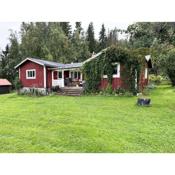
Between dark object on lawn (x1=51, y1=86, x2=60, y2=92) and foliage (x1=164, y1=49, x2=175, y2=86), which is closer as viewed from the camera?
foliage (x1=164, y1=49, x2=175, y2=86)

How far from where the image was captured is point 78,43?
1399 inches

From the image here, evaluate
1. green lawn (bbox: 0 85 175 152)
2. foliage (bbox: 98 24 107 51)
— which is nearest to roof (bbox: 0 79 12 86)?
green lawn (bbox: 0 85 175 152)

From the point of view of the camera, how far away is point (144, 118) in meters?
8.55

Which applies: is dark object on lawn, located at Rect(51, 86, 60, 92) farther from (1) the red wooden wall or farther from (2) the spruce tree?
(2) the spruce tree

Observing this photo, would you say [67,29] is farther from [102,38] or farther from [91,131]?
[91,131]

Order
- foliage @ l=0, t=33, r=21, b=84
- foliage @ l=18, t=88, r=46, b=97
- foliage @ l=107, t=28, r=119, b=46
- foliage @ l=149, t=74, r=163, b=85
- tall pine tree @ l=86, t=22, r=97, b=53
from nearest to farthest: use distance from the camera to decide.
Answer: foliage @ l=18, t=88, r=46, b=97
foliage @ l=0, t=33, r=21, b=84
foliage @ l=149, t=74, r=163, b=85
foliage @ l=107, t=28, r=119, b=46
tall pine tree @ l=86, t=22, r=97, b=53

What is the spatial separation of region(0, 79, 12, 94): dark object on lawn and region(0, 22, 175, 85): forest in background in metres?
0.49

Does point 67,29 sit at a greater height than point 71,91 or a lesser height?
greater

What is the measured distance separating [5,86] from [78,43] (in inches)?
589

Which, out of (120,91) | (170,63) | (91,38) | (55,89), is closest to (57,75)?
(55,89)

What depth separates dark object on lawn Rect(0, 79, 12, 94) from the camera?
22695 millimetres

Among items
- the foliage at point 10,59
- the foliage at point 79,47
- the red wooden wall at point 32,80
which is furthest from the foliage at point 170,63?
the foliage at point 79,47
